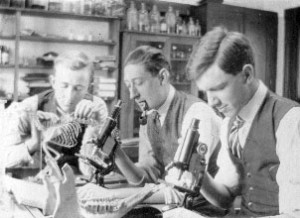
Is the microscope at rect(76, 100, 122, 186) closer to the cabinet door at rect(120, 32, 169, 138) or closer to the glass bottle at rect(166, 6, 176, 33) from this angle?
the cabinet door at rect(120, 32, 169, 138)

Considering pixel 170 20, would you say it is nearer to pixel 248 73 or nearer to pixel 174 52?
pixel 174 52

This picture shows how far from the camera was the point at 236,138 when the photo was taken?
5.72 ft

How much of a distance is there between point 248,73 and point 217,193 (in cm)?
50

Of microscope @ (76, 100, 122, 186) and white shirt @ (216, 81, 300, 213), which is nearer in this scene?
microscope @ (76, 100, 122, 186)

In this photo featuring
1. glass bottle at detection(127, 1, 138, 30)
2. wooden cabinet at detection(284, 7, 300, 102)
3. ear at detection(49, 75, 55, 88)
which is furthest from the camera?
wooden cabinet at detection(284, 7, 300, 102)

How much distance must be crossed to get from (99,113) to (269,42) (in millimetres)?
805

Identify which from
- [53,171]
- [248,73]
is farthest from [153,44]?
[53,171]

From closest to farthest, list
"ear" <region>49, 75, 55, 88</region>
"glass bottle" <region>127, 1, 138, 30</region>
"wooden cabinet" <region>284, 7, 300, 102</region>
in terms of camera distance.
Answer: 1. "ear" <region>49, 75, 55, 88</region>
2. "glass bottle" <region>127, 1, 138, 30</region>
3. "wooden cabinet" <region>284, 7, 300, 102</region>

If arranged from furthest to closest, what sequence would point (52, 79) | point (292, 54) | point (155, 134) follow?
1. point (292, 54)
2. point (155, 134)
3. point (52, 79)

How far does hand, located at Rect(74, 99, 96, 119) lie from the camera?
162 cm

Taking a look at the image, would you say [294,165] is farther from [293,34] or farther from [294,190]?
[293,34]

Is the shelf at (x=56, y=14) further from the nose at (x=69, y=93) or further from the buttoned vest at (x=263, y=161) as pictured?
the buttoned vest at (x=263, y=161)

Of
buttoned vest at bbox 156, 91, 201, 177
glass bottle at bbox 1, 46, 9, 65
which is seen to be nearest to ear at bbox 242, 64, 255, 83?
buttoned vest at bbox 156, 91, 201, 177

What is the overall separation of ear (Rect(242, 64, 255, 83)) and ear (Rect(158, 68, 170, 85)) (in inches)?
12.2
